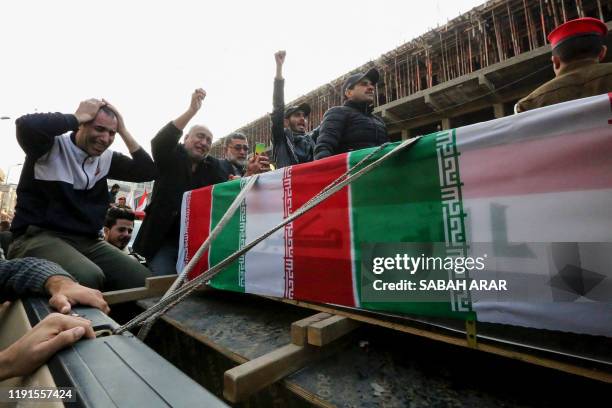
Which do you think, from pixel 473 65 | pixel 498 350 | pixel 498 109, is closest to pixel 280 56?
pixel 498 350

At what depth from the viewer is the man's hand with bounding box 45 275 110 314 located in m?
1.01

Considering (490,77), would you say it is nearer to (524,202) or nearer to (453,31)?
(453,31)

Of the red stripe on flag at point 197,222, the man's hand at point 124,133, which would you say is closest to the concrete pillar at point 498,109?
the red stripe on flag at point 197,222

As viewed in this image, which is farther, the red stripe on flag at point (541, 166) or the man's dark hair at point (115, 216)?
the man's dark hair at point (115, 216)

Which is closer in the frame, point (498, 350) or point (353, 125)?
point (498, 350)

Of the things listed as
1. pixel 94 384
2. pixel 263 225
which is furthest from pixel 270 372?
pixel 263 225

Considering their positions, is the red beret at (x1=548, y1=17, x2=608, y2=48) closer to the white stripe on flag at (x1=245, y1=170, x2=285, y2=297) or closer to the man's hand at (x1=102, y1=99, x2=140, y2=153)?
the white stripe on flag at (x1=245, y1=170, x2=285, y2=297)

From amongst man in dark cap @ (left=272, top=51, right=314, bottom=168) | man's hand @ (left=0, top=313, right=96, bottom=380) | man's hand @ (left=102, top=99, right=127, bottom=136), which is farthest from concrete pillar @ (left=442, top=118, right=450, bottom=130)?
man's hand @ (left=0, top=313, right=96, bottom=380)

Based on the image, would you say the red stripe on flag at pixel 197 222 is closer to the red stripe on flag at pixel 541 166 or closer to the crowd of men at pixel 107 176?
the crowd of men at pixel 107 176

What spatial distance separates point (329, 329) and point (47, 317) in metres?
0.86

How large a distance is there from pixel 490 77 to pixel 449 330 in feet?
22.6

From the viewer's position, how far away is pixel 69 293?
107 cm

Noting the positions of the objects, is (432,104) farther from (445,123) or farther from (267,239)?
(267,239)

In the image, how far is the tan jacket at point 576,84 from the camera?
134 centimetres
